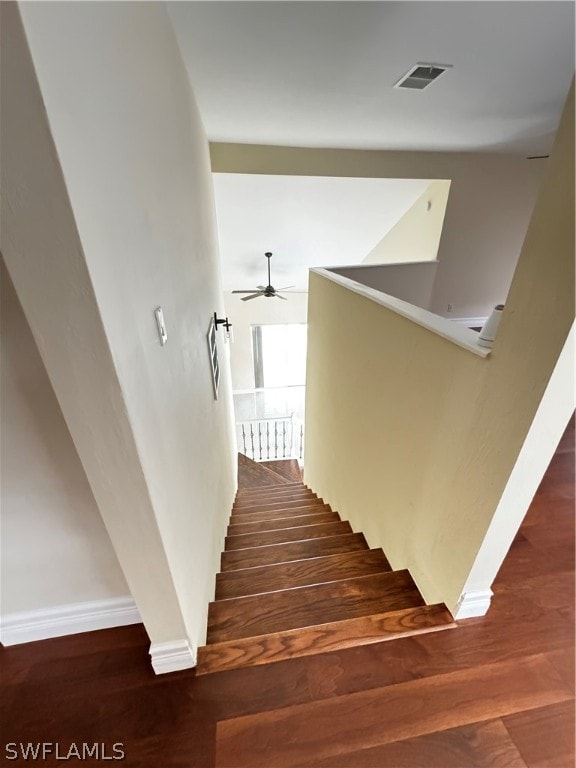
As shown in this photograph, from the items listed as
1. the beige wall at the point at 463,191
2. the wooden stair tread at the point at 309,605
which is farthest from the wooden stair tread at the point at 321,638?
the beige wall at the point at 463,191

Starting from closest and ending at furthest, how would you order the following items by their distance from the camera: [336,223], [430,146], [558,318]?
[558,318]
[430,146]
[336,223]

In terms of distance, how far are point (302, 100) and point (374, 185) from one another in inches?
70.3

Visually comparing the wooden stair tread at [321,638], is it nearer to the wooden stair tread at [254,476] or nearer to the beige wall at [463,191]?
the wooden stair tread at [254,476]

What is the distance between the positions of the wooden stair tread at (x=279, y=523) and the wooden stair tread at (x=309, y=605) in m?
0.90

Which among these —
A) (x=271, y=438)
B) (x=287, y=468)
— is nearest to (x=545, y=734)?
(x=287, y=468)

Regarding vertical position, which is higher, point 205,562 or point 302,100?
point 302,100

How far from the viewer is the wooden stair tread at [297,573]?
5.38 ft

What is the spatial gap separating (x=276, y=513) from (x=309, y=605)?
146 centimetres

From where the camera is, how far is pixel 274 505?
10.7ft

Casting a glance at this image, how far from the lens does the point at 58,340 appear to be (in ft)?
1.88

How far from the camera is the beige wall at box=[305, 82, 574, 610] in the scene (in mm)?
768

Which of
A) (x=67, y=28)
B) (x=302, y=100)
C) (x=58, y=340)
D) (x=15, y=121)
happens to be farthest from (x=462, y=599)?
(x=302, y=100)

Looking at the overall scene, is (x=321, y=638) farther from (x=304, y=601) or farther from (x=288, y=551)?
(x=288, y=551)

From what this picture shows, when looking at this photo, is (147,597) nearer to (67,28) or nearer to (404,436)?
(404,436)
